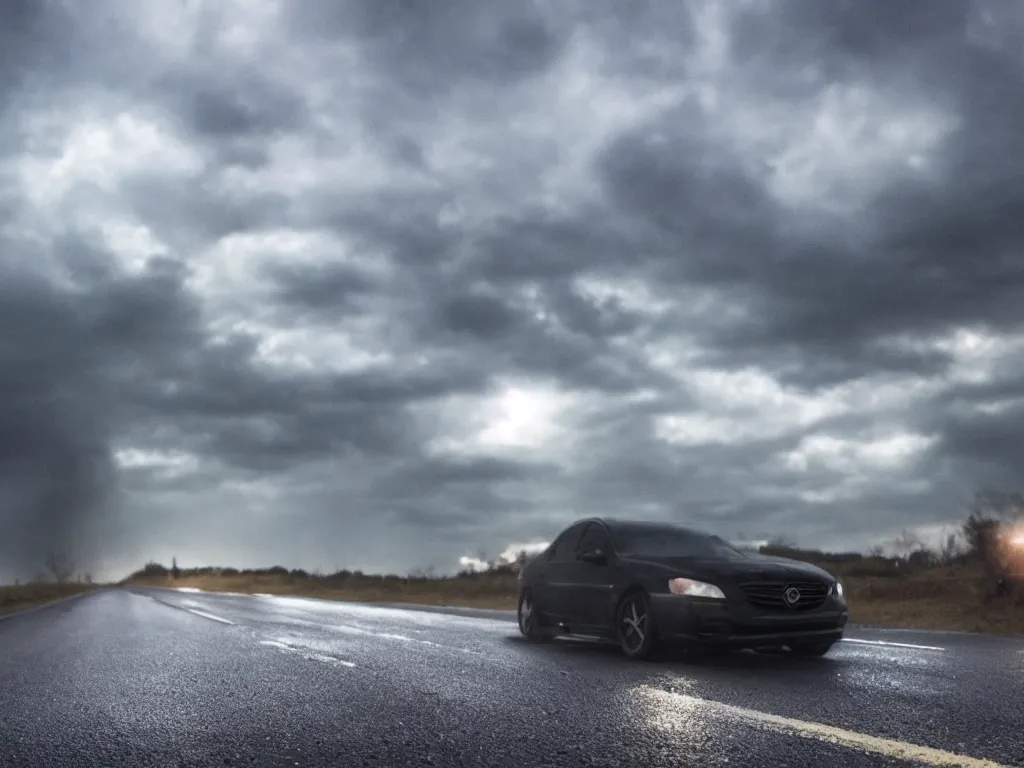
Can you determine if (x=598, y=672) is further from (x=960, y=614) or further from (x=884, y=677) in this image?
(x=960, y=614)

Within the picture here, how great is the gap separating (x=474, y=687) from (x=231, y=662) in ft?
11.6

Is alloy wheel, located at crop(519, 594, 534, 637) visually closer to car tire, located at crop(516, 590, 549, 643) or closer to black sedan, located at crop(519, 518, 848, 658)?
car tire, located at crop(516, 590, 549, 643)

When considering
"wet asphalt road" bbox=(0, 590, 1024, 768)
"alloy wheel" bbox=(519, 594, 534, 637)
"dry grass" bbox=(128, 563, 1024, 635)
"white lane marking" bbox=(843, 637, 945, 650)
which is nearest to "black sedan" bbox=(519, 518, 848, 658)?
"wet asphalt road" bbox=(0, 590, 1024, 768)

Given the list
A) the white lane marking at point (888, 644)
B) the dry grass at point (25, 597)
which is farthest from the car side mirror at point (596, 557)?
the dry grass at point (25, 597)

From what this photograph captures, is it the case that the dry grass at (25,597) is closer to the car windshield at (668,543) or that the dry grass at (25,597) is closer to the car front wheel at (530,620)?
the car front wheel at (530,620)

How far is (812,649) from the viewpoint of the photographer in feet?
34.6

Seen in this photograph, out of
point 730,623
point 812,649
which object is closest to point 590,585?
point 730,623

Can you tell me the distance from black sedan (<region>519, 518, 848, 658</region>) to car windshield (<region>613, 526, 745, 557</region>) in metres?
0.01

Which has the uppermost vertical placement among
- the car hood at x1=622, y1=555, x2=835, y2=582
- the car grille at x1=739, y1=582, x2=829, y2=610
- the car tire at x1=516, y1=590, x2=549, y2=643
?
the car hood at x1=622, y1=555, x2=835, y2=582

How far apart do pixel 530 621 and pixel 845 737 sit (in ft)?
26.6

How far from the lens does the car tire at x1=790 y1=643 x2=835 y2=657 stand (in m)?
10.4

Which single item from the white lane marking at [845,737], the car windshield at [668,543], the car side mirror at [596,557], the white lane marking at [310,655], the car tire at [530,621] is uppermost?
the car windshield at [668,543]

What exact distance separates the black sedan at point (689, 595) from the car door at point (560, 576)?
0.03 metres

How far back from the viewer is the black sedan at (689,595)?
9.76 m
